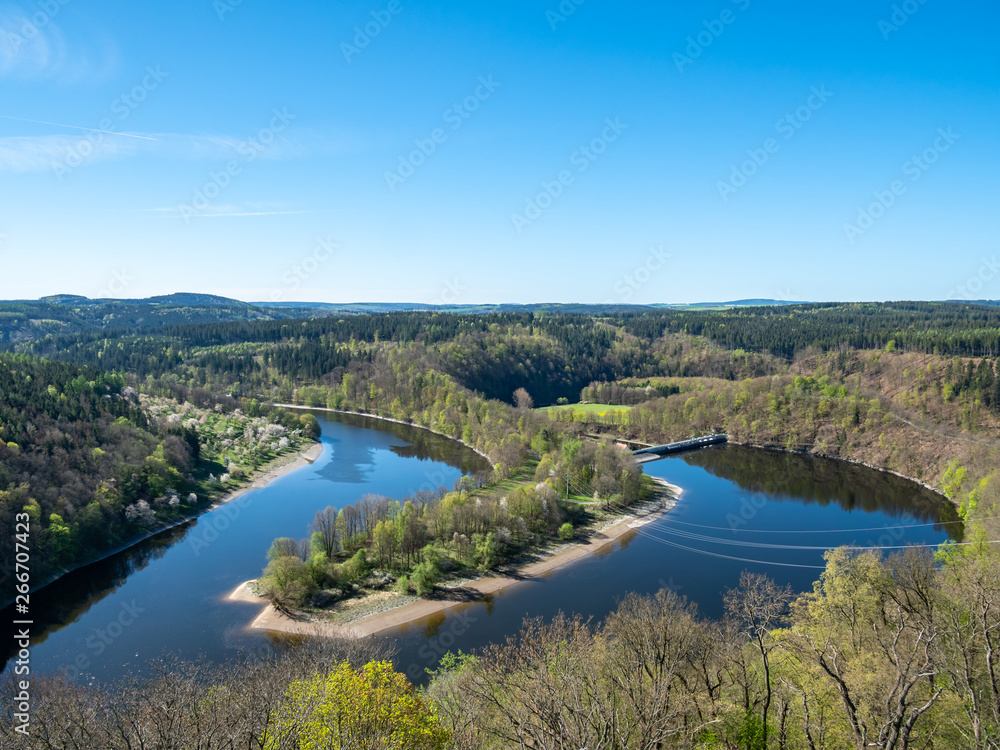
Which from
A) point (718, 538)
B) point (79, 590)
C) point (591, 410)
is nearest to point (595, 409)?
point (591, 410)

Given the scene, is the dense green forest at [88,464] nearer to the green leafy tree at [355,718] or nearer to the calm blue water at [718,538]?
the calm blue water at [718,538]

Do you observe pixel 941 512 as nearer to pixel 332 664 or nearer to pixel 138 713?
pixel 332 664

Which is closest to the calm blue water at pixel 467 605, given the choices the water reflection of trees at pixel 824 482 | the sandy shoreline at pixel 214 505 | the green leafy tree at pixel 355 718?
the water reflection of trees at pixel 824 482

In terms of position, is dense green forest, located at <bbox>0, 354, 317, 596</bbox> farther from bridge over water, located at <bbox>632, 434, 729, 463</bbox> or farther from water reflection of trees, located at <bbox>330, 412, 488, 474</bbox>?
bridge over water, located at <bbox>632, 434, 729, 463</bbox>

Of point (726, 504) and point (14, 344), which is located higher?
point (14, 344)

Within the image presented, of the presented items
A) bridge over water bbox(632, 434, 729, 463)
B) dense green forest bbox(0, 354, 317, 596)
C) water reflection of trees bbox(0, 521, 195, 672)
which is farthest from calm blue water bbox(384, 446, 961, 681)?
dense green forest bbox(0, 354, 317, 596)

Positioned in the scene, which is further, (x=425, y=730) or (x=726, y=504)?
(x=726, y=504)

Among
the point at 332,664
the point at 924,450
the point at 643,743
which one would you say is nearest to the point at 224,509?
the point at 332,664
